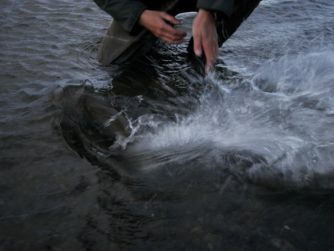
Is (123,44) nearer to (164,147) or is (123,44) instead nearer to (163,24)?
(163,24)

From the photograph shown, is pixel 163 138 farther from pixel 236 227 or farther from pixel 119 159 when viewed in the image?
pixel 236 227

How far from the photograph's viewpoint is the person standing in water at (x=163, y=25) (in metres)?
2.45

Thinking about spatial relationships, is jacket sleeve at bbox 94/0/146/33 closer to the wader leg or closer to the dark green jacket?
the dark green jacket

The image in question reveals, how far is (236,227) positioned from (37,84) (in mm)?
1979

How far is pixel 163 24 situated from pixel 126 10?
0.37 m

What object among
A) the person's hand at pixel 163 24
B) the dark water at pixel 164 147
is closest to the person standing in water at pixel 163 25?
the person's hand at pixel 163 24

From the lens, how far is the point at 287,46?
155 inches

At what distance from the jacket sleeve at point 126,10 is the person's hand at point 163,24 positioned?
61mm

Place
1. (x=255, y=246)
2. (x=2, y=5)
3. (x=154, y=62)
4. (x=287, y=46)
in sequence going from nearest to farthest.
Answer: (x=255, y=246) < (x=154, y=62) < (x=287, y=46) < (x=2, y=5)

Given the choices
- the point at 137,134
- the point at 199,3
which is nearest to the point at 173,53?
the point at 199,3

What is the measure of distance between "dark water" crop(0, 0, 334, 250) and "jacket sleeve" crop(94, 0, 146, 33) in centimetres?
49

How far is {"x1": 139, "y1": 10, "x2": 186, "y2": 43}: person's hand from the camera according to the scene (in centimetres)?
273

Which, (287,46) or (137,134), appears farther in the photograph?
(287,46)

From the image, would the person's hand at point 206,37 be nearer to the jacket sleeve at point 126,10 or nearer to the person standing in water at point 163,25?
the person standing in water at point 163,25
